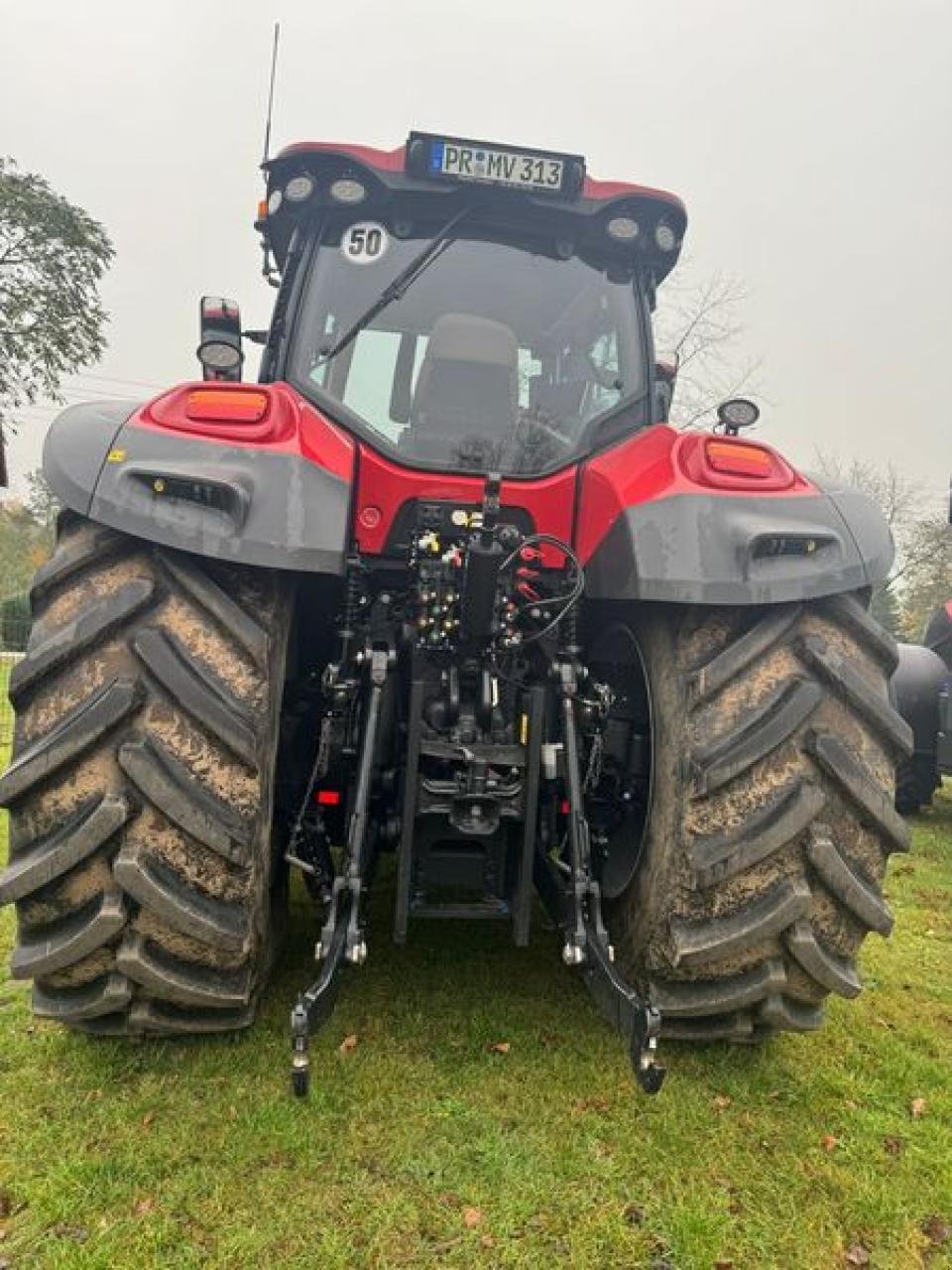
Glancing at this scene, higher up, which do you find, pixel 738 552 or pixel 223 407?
pixel 223 407

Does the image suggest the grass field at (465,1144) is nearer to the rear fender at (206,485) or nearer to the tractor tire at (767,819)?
the tractor tire at (767,819)

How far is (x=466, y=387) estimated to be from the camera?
3094 mm

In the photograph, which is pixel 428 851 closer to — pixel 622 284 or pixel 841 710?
pixel 841 710

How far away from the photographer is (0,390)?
2302cm

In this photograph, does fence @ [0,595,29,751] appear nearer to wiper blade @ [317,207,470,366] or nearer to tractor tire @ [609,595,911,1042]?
wiper blade @ [317,207,470,366]

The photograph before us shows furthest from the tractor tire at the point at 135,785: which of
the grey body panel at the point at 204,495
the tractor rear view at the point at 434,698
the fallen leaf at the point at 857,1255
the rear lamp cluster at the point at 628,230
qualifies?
the rear lamp cluster at the point at 628,230

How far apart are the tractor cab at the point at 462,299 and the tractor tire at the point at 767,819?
1.02m

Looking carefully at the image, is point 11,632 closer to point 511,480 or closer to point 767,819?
point 511,480

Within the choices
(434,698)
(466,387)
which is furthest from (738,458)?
(434,698)

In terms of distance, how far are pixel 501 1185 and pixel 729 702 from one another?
1.30m

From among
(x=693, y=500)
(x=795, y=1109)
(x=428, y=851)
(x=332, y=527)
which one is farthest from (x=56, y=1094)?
(x=693, y=500)

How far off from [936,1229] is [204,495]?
2.49 m

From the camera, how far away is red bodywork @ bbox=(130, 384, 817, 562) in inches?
95.6

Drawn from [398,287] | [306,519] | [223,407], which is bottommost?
[306,519]
